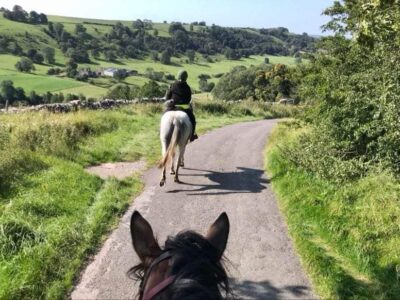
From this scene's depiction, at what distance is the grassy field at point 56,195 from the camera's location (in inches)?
→ 215

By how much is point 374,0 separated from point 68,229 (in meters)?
5.84

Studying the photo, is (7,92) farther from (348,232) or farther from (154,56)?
(154,56)

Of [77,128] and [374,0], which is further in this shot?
[77,128]

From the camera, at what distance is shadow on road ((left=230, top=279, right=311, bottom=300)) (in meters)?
5.23

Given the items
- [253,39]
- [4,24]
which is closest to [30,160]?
[4,24]

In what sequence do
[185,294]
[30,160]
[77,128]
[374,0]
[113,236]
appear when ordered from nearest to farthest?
[185,294], [374,0], [113,236], [30,160], [77,128]

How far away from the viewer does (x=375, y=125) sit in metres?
8.20

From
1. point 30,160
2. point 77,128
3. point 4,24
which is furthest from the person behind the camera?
point 4,24

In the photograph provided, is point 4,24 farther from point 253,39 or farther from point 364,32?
point 364,32

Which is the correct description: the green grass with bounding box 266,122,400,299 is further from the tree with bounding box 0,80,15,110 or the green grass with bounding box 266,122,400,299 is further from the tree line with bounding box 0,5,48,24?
the tree line with bounding box 0,5,48,24

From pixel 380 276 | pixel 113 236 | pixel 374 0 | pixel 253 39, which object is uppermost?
pixel 253 39

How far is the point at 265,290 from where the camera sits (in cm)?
537

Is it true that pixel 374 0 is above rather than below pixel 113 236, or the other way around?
above

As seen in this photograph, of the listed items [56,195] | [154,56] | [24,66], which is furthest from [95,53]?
[56,195]
